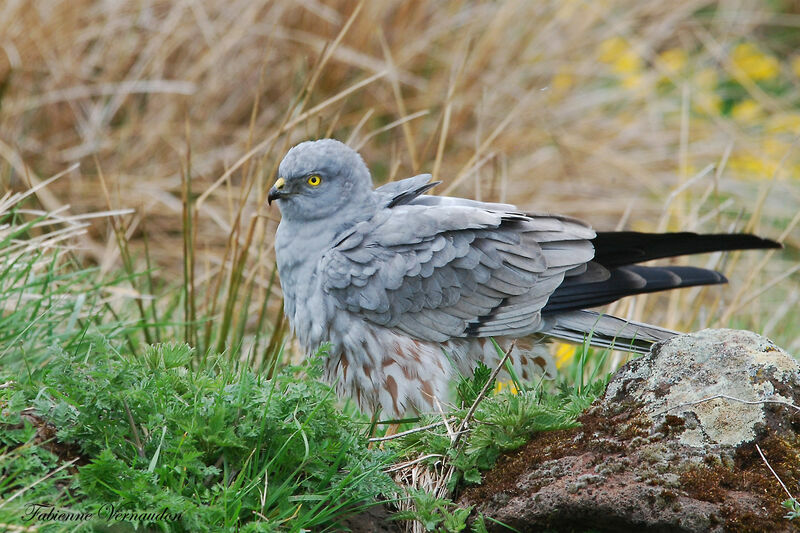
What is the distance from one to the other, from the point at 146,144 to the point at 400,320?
12.3ft

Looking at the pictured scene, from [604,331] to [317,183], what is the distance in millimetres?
1465

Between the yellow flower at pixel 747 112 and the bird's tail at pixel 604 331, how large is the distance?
5.72 metres

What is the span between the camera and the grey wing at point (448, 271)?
395cm

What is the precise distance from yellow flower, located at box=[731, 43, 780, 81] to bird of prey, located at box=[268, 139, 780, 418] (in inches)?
242

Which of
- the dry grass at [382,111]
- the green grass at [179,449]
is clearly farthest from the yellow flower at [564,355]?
the green grass at [179,449]

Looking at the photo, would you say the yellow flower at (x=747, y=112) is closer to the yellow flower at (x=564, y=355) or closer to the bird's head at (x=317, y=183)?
the yellow flower at (x=564, y=355)

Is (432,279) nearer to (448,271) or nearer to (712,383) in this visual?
(448,271)

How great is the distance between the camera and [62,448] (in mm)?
2641

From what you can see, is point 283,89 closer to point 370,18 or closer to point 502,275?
point 370,18

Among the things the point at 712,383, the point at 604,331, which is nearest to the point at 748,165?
the point at 604,331

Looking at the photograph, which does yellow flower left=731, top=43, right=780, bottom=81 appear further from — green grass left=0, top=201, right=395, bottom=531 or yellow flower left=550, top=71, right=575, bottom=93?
green grass left=0, top=201, right=395, bottom=531
